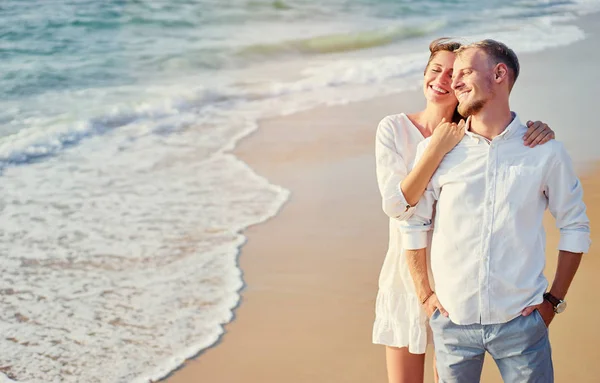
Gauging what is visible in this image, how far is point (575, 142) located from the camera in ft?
23.7

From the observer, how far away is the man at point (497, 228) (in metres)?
2.51

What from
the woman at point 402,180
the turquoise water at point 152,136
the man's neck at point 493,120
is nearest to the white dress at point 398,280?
the woman at point 402,180

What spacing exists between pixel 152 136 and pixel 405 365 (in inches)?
255

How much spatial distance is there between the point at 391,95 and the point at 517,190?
7272 millimetres

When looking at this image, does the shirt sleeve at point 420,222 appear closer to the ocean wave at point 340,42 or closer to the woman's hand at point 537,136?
the woman's hand at point 537,136

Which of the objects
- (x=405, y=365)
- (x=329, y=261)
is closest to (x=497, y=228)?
(x=405, y=365)

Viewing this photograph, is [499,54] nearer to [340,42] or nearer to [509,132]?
[509,132]

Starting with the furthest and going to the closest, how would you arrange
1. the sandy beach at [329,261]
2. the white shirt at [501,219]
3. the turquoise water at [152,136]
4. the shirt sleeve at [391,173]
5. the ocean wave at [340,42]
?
the ocean wave at [340,42]
the turquoise water at [152,136]
the sandy beach at [329,261]
the shirt sleeve at [391,173]
the white shirt at [501,219]

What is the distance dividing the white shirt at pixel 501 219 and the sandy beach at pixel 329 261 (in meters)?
1.31

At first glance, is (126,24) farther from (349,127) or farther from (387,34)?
(349,127)

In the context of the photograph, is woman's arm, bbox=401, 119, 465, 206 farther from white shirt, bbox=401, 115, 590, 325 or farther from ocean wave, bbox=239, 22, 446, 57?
ocean wave, bbox=239, 22, 446, 57

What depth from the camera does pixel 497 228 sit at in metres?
2.50

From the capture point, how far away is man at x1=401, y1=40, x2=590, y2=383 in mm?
2506

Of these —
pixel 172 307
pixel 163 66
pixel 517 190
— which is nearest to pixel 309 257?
pixel 172 307
